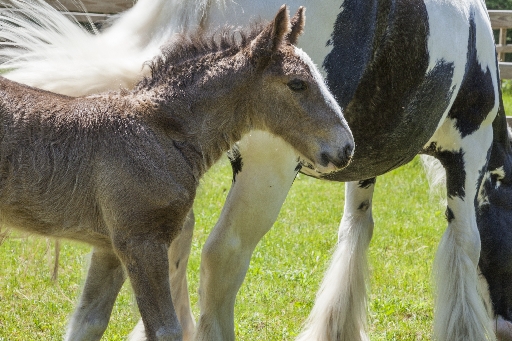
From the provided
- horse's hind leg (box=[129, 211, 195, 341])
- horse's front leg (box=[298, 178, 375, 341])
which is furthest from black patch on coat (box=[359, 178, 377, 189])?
horse's hind leg (box=[129, 211, 195, 341])

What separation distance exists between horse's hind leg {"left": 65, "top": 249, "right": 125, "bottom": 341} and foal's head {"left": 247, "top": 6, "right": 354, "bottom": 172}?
960mm

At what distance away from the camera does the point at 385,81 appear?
390cm

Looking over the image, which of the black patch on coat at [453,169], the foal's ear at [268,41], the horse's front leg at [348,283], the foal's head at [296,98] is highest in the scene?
the foal's ear at [268,41]

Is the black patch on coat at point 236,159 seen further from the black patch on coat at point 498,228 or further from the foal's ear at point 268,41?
the black patch on coat at point 498,228

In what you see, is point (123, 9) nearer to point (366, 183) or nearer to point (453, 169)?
point (366, 183)

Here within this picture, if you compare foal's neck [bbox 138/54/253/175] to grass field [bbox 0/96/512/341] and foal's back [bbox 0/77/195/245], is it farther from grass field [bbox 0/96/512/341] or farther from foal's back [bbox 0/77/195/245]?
grass field [bbox 0/96/512/341]

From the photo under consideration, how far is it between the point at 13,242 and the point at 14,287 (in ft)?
3.60

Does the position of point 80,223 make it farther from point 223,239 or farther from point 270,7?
point 270,7

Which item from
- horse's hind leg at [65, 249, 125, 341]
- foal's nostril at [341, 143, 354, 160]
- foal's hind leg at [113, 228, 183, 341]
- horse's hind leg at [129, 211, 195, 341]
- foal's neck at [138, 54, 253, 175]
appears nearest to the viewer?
foal's hind leg at [113, 228, 183, 341]

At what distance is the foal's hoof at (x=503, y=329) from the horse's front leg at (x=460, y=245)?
0.36 m

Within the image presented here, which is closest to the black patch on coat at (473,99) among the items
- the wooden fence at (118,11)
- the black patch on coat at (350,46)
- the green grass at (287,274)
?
the black patch on coat at (350,46)

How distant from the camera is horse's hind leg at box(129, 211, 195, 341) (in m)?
4.27

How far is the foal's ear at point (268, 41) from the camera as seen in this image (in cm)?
316

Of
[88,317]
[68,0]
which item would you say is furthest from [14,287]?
[68,0]
